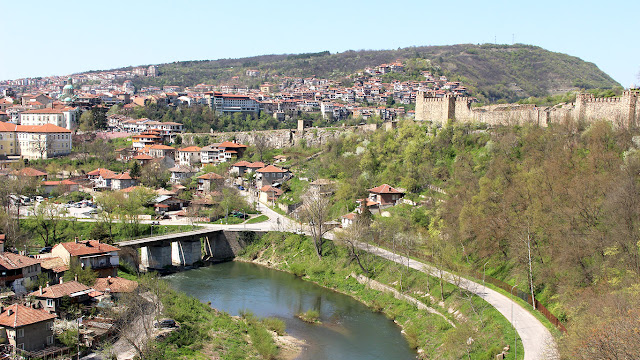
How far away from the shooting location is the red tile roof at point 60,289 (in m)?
20.8

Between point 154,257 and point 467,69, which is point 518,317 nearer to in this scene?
point 154,257

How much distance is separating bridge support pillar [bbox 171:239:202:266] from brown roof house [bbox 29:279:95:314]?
10970 mm

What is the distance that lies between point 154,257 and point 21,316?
559 inches

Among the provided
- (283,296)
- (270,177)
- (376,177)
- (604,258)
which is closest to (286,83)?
(270,177)

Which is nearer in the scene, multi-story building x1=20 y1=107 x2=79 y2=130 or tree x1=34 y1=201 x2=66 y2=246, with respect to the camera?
tree x1=34 y1=201 x2=66 y2=246

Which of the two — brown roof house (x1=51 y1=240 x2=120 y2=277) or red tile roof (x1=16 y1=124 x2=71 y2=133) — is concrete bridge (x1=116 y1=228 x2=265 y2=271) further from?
red tile roof (x1=16 y1=124 x2=71 y2=133)

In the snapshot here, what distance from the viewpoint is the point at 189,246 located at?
33.8 meters

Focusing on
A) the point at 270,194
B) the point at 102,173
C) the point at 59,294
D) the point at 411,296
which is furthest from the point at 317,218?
the point at 102,173

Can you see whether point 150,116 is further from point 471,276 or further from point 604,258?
point 604,258

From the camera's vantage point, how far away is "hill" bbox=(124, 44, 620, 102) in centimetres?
9438

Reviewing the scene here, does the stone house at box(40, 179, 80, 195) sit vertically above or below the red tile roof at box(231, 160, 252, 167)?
below

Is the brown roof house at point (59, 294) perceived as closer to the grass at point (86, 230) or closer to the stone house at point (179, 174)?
the grass at point (86, 230)

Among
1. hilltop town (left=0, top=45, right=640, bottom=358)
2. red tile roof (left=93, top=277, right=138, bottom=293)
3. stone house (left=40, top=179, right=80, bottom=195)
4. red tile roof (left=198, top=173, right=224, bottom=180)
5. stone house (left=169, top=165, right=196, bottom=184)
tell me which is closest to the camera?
hilltop town (left=0, top=45, right=640, bottom=358)

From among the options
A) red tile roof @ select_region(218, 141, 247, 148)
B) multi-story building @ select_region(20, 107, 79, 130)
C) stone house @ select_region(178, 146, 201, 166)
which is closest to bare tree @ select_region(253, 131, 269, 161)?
red tile roof @ select_region(218, 141, 247, 148)
